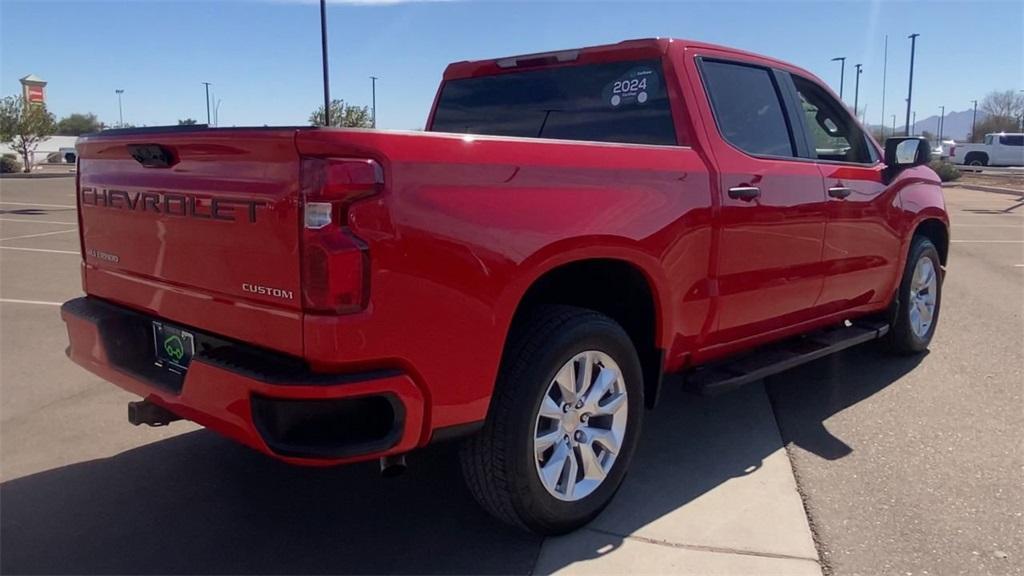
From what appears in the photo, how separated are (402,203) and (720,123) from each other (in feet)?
6.73

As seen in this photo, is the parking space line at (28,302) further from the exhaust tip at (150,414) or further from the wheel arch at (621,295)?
the wheel arch at (621,295)

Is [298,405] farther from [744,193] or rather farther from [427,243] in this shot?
[744,193]

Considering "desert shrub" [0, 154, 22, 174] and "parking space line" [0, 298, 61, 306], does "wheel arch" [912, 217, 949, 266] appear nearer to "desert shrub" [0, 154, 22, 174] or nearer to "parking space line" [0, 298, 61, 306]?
"parking space line" [0, 298, 61, 306]

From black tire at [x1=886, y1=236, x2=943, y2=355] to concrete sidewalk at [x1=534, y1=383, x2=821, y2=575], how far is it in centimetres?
163

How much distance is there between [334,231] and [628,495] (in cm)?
195

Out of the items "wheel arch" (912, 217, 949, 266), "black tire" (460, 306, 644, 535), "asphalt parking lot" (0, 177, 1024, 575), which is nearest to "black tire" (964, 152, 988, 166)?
"wheel arch" (912, 217, 949, 266)

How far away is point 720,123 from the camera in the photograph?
3.99m

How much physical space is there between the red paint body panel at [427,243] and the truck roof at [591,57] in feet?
0.06

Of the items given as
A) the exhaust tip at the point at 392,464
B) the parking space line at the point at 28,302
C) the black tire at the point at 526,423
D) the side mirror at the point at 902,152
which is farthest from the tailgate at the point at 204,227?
the parking space line at the point at 28,302

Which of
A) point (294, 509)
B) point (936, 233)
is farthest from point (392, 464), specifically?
point (936, 233)

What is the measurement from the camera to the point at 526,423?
296cm

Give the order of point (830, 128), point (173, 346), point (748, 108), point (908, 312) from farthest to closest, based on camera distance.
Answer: point (908, 312)
point (830, 128)
point (748, 108)
point (173, 346)

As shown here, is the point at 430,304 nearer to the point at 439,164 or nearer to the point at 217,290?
the point at 439,164

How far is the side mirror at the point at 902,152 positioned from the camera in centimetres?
520
